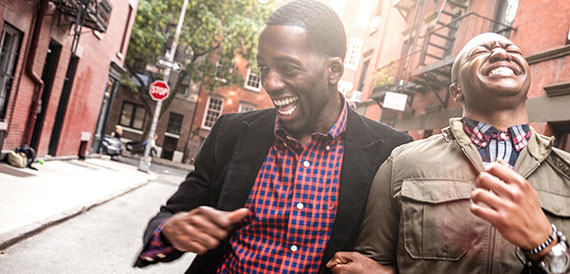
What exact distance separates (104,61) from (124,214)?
424 inches

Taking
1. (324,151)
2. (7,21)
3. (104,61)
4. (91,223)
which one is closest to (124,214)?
(91,223)

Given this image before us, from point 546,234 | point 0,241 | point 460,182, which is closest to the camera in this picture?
point 546,234

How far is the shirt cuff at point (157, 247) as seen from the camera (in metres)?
2.01

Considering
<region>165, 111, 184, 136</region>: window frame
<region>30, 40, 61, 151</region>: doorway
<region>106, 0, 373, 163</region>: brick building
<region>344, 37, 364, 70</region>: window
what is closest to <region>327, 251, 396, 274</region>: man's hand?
<region>30, 40, 61, 151</region>: doorway

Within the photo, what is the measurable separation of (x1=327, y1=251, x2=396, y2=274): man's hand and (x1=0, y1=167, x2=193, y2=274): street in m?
4.14

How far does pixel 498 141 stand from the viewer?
201cm

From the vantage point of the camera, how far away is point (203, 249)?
179 cm

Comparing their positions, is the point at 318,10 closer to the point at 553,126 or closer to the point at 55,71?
the point at 553,126

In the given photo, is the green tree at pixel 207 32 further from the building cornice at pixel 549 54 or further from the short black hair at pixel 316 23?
the short black hair at pixel 316 23

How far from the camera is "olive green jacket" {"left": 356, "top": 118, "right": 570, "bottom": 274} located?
1770 mm

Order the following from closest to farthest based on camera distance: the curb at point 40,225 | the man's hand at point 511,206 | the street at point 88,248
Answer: the man's hand at point 511,206 → the street at point 88,248 → the curb at point 40,225

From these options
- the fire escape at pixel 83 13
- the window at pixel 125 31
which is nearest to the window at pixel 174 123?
the window at pixel 125 31

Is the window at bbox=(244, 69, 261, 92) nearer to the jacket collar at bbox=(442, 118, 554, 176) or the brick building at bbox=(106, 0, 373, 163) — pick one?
the brick building at bbox=(106, 0, 373, 163)

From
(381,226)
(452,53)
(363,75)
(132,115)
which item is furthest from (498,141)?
(132,115)
